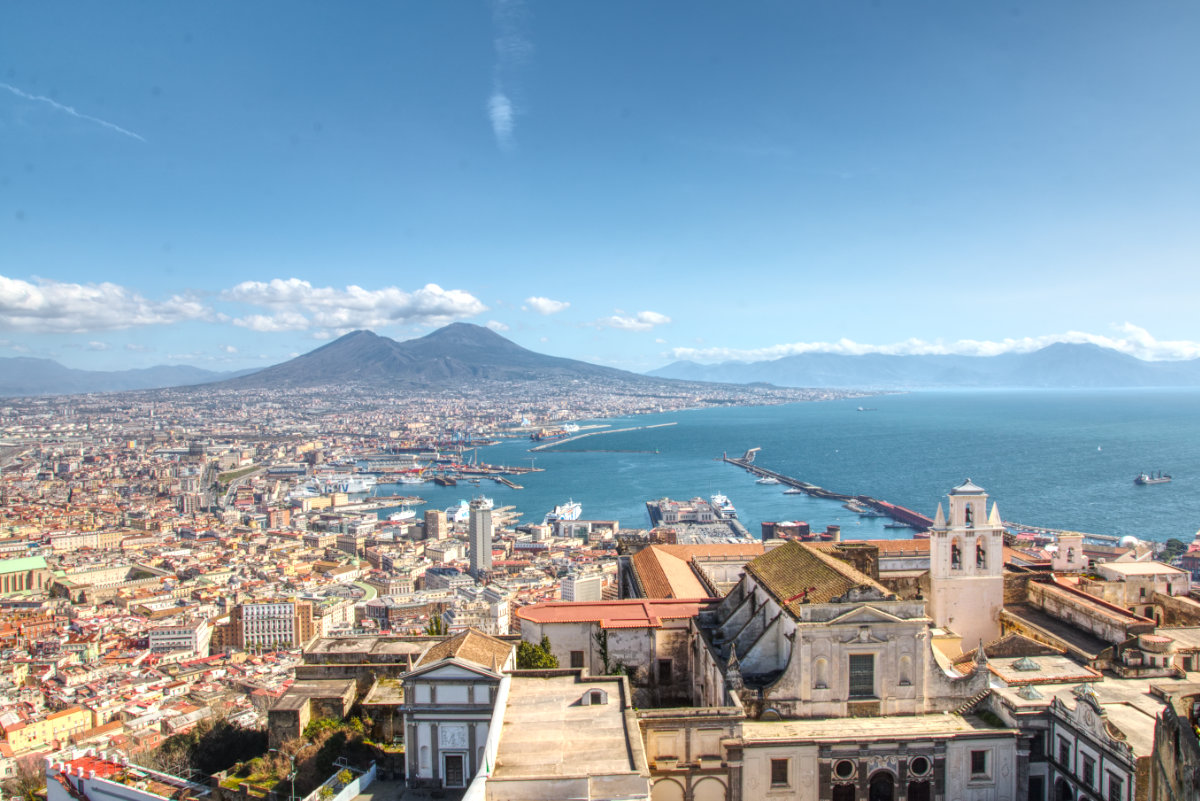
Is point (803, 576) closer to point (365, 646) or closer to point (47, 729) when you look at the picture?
point (365, 646)

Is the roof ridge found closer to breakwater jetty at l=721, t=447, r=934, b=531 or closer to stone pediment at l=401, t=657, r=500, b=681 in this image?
stone pediment at l=401, t=657, r=500, b=681

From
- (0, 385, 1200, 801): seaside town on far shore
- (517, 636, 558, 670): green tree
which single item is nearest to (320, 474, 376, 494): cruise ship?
(0, 385, 1200, 801): seaside town on far shore

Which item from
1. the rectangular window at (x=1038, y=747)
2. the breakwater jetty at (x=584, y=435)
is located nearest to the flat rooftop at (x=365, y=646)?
the rectangular window at (x=1038, y=747)

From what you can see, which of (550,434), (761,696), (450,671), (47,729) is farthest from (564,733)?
(550,434)

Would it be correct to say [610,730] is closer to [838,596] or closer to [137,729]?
[838,596]

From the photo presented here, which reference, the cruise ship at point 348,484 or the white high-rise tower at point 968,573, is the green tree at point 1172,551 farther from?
the cruise ship at point 348,484
